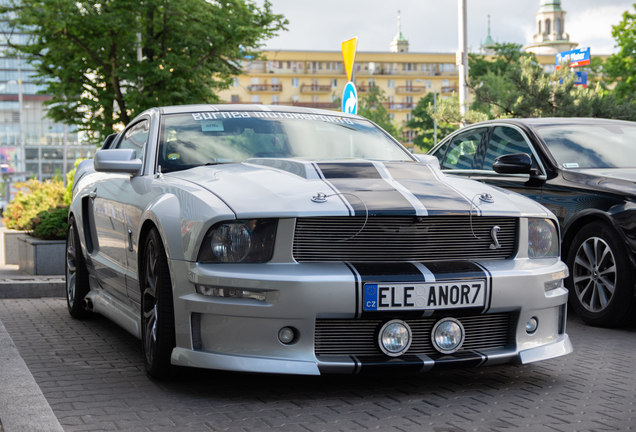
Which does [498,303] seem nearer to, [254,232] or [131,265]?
[254,232]

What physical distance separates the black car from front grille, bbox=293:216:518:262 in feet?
7.35

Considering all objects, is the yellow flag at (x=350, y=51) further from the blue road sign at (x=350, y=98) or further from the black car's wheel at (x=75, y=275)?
the black car's wheel at (x=75, y=275)

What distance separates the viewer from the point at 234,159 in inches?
197

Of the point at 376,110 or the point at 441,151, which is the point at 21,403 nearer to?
the point at 441,151

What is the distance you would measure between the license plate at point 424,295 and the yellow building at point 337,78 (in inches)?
4219

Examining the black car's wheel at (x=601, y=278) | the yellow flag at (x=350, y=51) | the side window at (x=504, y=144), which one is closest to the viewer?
the black car's wheel at (x=601, y=278)

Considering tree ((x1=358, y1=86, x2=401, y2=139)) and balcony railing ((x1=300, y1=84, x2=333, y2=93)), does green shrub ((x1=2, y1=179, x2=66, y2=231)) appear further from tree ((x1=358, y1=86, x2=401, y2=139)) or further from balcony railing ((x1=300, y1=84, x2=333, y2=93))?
balcony railing ((x1=300, y1=84, x2=333, y2=93))

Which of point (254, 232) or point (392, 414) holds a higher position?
point (254, 232)

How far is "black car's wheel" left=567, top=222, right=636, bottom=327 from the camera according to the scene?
6000 millimetres

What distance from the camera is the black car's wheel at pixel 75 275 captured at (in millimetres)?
6504

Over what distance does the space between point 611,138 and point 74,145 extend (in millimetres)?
112540

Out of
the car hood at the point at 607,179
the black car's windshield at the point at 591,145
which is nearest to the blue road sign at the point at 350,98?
the black car's windshield at the point at 591,145

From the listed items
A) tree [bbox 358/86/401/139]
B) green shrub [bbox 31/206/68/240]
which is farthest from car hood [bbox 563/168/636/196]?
tree [bbox 358/86/401/139]

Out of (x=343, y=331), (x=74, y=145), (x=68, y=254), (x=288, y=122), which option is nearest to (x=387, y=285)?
(x=343, y=331)
